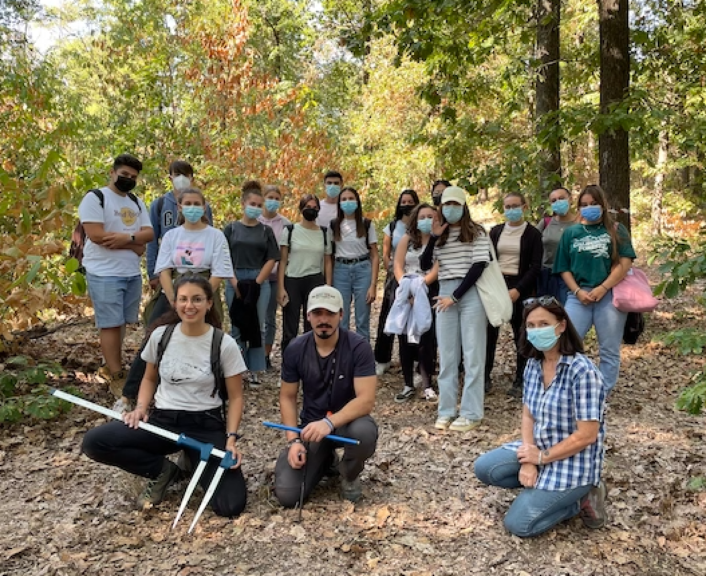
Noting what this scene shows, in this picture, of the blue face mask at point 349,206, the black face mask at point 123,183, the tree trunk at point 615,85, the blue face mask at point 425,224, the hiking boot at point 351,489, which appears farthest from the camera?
the tree trunk at point 615,85

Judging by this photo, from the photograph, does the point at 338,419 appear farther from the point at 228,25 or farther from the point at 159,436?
the point at 228,25

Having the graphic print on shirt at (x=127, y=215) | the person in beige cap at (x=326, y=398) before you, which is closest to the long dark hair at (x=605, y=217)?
the person in beige cap at (x=326, y=398)

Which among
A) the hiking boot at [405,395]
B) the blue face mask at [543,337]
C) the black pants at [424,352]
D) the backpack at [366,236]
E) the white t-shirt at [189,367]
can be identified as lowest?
the hiking boot at [405,395]

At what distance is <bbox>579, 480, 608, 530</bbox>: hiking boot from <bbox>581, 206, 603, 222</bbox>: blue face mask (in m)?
2.50

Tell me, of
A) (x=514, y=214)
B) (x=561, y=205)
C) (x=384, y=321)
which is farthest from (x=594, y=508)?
(x=384, y=321)

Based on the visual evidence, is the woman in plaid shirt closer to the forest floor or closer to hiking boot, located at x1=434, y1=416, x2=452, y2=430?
the forest floor

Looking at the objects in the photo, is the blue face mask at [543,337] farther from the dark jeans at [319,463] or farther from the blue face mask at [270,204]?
the blue face mask at [270,204]

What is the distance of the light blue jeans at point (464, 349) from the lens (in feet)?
16.0

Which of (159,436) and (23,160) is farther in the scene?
(23,160)

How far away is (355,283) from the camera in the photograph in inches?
249

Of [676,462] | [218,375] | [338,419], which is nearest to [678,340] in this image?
[676,462]

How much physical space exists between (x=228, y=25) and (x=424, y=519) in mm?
8724

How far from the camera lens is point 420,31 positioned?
6.59 meters

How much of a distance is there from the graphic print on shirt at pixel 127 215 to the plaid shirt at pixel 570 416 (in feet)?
11.8
